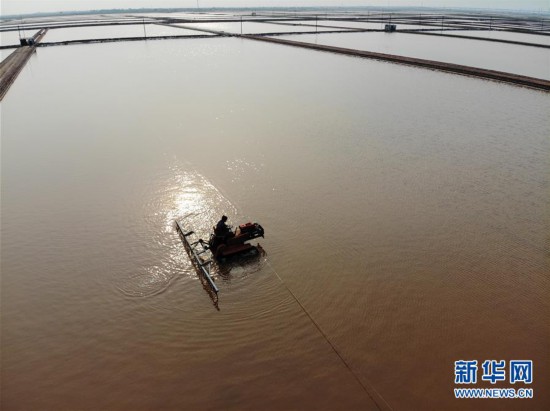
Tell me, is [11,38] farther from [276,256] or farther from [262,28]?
[276,256]

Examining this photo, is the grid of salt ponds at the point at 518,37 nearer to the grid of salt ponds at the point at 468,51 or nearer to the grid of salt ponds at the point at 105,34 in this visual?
the grid of salt ponds at the point at 468,51

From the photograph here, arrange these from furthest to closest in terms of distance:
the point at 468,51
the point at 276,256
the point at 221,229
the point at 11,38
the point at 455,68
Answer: the point at 11,38, the point at 468,51, the point at 455,68, the point at 276,256, the point at 221,229

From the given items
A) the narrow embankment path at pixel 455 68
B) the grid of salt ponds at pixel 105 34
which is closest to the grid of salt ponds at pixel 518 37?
the narrow embankment path at pixel 455 68

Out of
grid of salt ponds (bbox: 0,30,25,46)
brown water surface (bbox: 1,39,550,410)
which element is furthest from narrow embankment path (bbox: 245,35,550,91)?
grid of salt ponds (bbox: 0,30,25,46)

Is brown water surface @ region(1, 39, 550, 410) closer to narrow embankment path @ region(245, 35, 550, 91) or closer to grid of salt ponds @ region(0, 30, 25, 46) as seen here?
narrow embankment path @ region(245, 35, 550, 91)

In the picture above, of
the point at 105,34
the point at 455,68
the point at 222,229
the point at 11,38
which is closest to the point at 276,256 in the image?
the point at 222,229

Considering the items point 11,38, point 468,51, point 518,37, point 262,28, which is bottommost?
point 468,51

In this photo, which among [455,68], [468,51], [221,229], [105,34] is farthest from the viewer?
[105,34]
